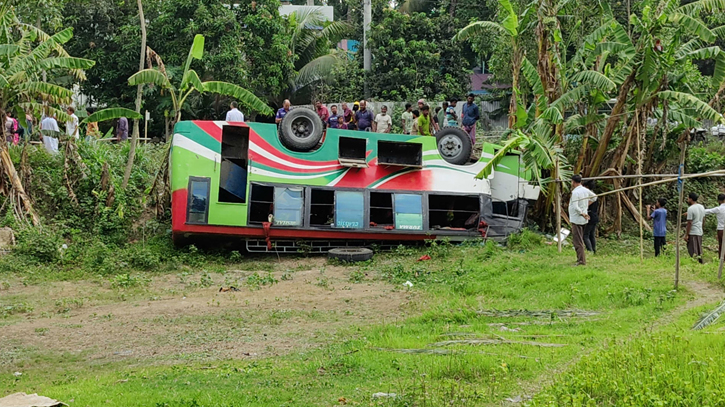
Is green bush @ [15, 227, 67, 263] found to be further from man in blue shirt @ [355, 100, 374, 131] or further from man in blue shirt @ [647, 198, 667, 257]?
man in blue shirt @ [647, 198, 667, 257]

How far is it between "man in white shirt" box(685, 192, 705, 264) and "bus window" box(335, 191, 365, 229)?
7.29m

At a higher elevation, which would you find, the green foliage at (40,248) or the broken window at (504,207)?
the broken window at (504,207)

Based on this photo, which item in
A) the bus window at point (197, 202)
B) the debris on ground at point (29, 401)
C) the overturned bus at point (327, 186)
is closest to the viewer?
the debris on ground at point (29, 401)

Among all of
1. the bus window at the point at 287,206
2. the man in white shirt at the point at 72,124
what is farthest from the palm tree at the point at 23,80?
the bus window at the point at 287,206

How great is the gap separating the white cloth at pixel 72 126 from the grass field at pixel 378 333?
6011 mm

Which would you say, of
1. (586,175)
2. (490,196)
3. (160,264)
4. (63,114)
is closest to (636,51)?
(586,175)

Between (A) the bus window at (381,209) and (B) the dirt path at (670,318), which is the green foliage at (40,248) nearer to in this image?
(A) the bus window at (381,209)

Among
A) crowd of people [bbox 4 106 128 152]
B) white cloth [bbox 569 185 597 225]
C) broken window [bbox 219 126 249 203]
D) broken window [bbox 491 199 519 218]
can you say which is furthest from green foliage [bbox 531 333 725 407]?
crowd of people [bbox 4 106 128 152]

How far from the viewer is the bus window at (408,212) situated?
751 inches

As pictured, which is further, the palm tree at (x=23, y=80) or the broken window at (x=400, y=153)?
the broken window at (x=400, y=153)

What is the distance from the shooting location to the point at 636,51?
1930 centimetres

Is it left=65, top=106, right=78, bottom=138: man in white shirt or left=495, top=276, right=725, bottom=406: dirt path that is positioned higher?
left=65, top=106, right=78, bottom=138: man in white shirt

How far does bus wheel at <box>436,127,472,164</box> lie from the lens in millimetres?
19922

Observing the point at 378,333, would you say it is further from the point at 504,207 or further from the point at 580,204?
the point at 504,207
